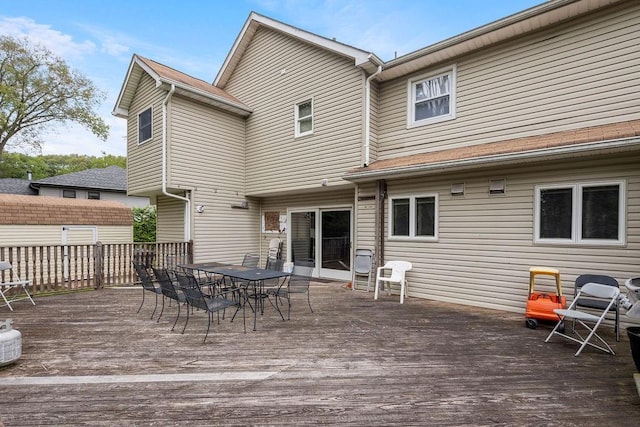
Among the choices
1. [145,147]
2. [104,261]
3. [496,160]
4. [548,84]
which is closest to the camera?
[496,160]

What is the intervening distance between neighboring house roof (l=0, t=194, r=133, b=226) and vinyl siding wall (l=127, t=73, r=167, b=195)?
582 centimetres

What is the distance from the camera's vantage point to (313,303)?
242 inches

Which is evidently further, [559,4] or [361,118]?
[361,118]

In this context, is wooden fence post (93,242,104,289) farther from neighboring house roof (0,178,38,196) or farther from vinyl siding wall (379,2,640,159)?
neighboring house roof (0,178,38,196)

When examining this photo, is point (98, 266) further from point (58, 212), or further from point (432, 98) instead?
point (432, 98)

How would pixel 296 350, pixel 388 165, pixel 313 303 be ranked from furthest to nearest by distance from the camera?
Result: pixel 388 165 → pixel 313 303 → pixel 296 350

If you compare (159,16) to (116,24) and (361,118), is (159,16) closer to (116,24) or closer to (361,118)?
(116,24)

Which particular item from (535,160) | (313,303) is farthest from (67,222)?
(535,160)

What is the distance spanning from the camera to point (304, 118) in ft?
28.1

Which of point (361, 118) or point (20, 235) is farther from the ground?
point (361, 118)

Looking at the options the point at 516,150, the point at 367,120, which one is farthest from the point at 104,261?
the point at 516,150

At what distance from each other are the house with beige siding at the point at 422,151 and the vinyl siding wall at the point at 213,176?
1.7 inches

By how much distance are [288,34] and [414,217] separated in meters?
6.14

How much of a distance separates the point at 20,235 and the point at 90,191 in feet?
32.7
